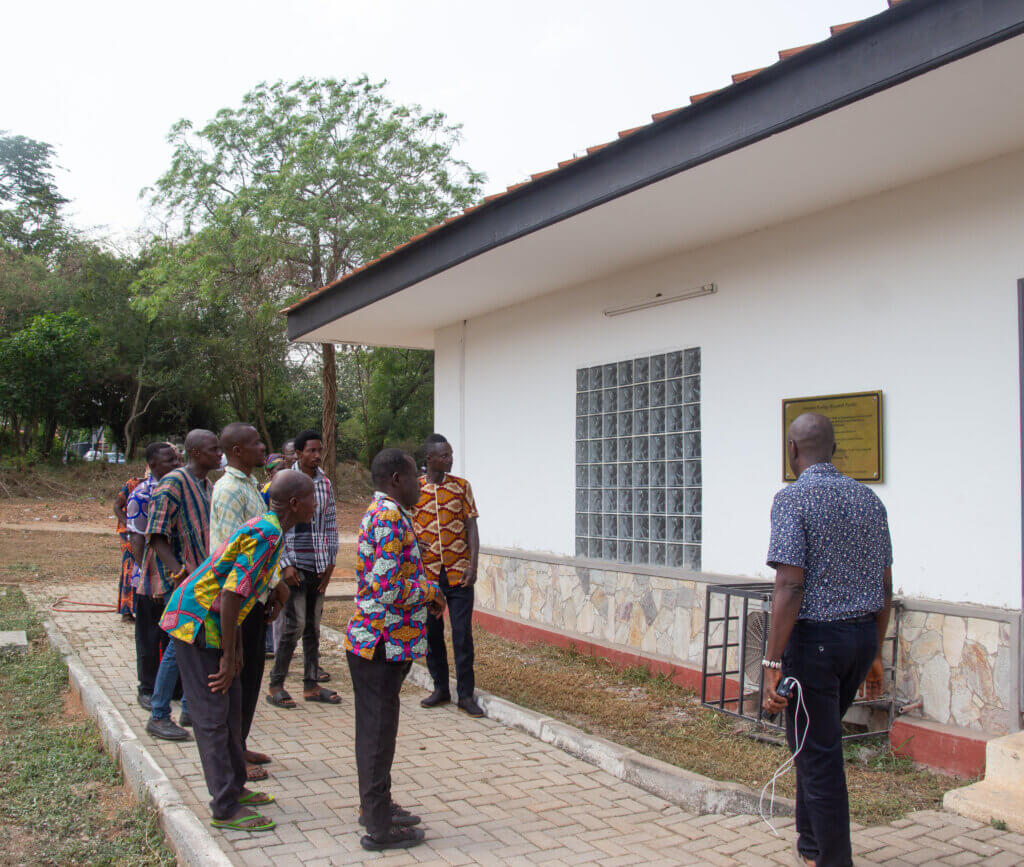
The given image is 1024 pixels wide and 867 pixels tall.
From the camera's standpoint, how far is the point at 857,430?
18.4 feet

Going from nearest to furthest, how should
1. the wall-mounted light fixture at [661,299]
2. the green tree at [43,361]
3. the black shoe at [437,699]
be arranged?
the black shoe at [437,699] → the wall-mounted light fixture at [661,299] → the green tree at [43,361]

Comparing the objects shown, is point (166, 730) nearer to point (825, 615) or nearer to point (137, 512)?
point (137, 512)

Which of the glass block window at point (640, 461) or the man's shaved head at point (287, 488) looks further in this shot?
the glass block window at point (640, 461)

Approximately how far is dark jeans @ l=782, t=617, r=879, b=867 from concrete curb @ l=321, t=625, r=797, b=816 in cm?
69

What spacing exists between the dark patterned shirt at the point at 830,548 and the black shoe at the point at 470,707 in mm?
A: 2971

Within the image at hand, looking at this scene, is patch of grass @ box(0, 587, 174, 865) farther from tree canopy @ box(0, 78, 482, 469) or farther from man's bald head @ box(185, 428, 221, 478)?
tree canopy @ box(0, 78, 482, 469)

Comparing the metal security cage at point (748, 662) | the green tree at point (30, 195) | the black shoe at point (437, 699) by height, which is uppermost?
the green tree at point (30, 195)

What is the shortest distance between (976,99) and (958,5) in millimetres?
603

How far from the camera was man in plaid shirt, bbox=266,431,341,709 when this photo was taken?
5.97 meters

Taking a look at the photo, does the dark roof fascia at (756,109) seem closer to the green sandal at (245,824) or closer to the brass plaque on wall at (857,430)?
the brass plaque on wall at (857,430)

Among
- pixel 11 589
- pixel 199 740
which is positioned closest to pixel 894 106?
pixel 199 740

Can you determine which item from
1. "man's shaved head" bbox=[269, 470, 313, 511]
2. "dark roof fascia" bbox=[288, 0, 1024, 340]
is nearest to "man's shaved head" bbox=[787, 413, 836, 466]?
"dark roof fascia" bbox=[288, 0, 1024, 340]

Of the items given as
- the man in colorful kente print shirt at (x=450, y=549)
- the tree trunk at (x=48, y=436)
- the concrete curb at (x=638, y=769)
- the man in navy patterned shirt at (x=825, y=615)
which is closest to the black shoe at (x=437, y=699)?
the man in colorful kente print shirt at (x=450, y=549)

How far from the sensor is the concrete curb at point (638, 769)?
4.09 meters
